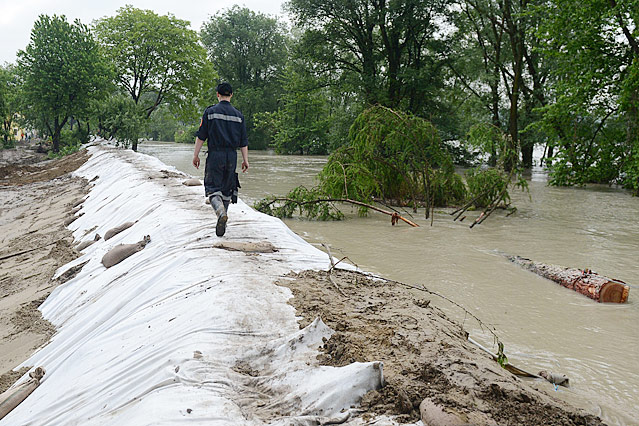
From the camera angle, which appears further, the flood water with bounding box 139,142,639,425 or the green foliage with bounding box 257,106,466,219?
the green foliage with bounding box 257,106,466,219

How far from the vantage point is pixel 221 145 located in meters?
5.54

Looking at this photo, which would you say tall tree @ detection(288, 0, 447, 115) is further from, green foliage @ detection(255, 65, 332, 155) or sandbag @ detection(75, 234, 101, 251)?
sandbag @ detection(75, 234, 101, 251)

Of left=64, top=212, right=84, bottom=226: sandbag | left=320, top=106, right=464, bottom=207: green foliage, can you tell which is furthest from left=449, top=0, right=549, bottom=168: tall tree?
left=64, top=212, right=84, bottom=226: sandbag

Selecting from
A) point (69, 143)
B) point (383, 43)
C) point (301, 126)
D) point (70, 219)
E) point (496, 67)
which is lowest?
point (70, 219)

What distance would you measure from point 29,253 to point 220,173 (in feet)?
13.7

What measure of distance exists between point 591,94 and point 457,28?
12151 millimetres

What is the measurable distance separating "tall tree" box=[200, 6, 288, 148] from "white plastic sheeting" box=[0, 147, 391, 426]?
1879 inches

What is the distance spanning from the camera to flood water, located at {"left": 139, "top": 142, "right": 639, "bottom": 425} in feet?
12.8

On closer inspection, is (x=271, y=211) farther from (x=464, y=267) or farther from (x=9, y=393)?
(x=9, y=393)

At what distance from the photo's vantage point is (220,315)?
3262mm

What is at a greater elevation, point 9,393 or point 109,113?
point 109,113

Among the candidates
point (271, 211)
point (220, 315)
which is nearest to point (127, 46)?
point (271, 211)

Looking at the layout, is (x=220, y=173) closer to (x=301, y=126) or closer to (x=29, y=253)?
(x=29, y=253)

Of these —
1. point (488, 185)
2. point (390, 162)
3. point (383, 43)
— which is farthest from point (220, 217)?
point (383, 43)
